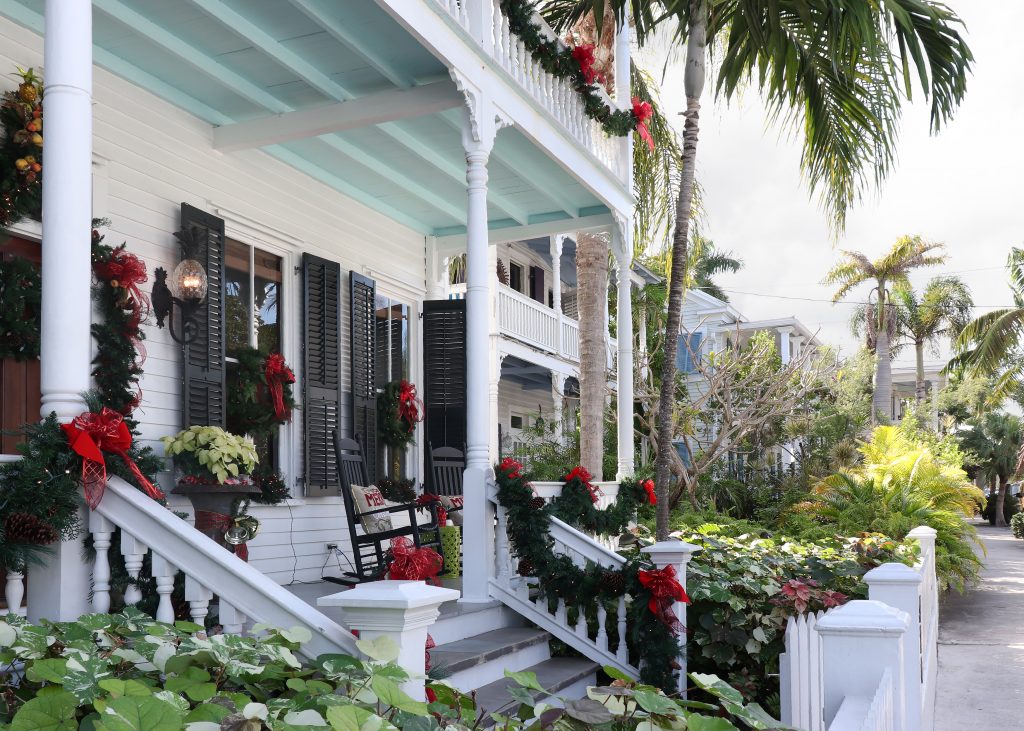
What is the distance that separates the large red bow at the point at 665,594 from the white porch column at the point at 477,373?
1.10 m

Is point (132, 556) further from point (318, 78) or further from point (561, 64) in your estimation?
point (561, 64)

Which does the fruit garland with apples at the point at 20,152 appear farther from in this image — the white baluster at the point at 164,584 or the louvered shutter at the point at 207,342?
the white baluster at the point at 164,584

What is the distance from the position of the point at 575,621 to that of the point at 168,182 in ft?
13.4

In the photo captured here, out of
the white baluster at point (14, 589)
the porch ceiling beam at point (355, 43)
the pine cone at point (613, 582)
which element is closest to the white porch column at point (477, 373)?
the porch ceiling beam at point (355, 43)

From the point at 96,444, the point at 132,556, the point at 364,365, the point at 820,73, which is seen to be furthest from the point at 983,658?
the point at 96,444

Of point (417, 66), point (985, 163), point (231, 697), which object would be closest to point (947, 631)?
point (417, 66)

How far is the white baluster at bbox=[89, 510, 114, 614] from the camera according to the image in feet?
11.7

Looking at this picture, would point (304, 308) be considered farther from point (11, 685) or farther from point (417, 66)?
point (11, 685)

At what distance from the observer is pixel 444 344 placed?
955 cm

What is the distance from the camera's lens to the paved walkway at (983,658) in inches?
269

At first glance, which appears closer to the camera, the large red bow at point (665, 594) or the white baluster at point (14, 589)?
the white baluster at point (14, 589)

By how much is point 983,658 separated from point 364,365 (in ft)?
21.0

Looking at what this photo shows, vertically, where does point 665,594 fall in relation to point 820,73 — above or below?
below

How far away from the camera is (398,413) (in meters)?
9.10
